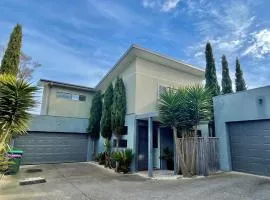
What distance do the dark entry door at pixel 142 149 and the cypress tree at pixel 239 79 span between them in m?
10.8

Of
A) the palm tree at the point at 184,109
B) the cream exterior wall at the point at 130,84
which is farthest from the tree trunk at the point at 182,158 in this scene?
the cream exterior wall at the point at 130,84

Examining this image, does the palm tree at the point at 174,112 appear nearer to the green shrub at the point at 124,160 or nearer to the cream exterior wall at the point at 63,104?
the green shrub at the point at 124,160

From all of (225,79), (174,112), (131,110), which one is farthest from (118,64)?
(225,79)

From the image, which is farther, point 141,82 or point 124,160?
point 141,82

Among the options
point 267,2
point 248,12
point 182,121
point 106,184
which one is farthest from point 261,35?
point 106,184

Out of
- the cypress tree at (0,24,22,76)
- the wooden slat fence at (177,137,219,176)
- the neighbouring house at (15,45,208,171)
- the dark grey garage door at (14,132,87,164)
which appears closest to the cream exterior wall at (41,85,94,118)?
the neighbouring house at (15,45,208,171)

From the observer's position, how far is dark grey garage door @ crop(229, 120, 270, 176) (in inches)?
348

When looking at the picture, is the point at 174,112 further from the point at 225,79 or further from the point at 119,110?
the point at 225,79

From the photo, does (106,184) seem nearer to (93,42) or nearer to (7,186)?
(7,186)

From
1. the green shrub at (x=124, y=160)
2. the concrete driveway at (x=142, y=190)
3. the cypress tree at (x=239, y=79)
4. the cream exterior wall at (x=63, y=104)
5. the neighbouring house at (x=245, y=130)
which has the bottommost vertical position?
the concrete driveway at (x=142, y=190)

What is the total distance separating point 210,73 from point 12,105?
13042 millimetres

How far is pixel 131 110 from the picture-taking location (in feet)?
40.6

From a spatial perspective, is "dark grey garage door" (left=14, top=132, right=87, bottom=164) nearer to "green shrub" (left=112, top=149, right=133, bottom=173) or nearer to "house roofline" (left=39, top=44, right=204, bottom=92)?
"house roofline" (left=39, top=44, right=204, bottom=92)

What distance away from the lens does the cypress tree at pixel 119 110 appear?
12.6 m
